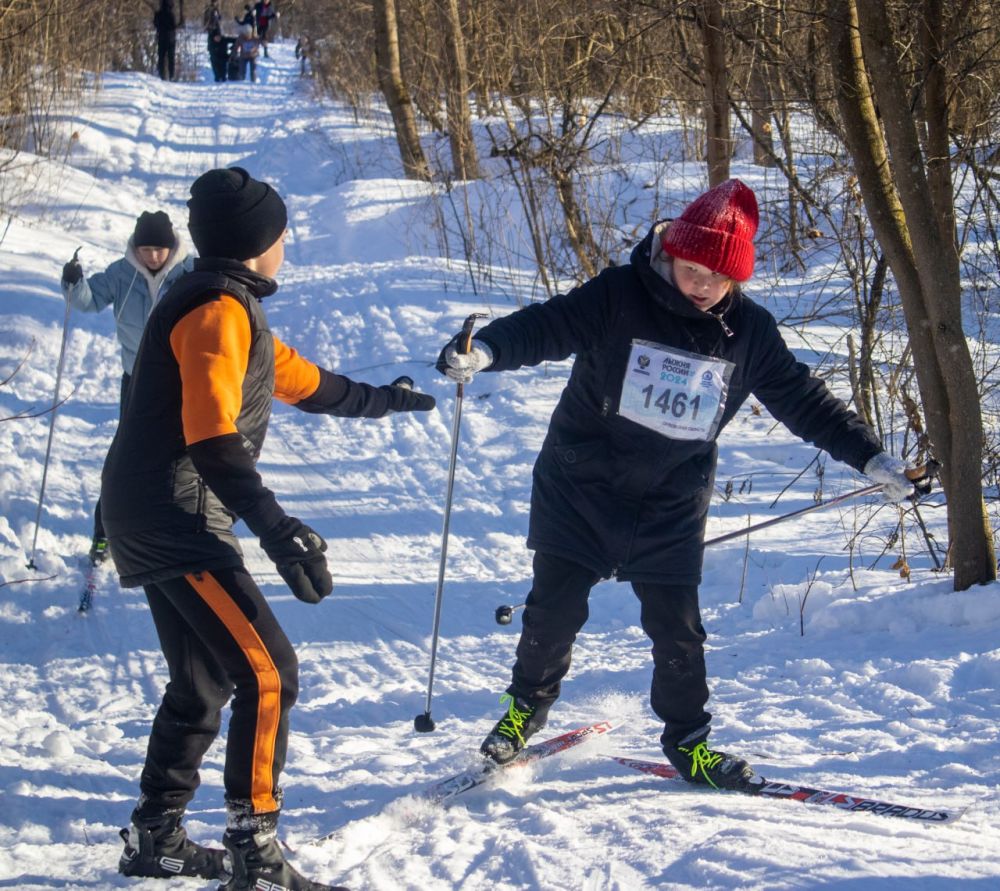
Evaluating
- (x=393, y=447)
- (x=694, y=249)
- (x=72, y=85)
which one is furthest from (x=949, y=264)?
(x=72, y=85)

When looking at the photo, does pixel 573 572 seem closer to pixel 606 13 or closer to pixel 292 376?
pixel 292 376

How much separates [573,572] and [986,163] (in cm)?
342

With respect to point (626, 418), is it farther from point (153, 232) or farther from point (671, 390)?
point (153, 232)

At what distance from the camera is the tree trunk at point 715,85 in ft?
22.1

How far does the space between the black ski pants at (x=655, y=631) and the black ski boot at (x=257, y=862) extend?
3.61 feet

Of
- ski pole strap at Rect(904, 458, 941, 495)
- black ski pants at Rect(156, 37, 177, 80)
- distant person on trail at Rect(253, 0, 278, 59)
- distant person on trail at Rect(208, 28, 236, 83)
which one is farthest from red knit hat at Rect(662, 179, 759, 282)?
distant person on trail at Rect(253, 0, 278, 59)

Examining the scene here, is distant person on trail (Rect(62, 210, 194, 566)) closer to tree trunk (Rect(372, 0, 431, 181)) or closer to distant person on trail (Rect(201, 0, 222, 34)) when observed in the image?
tree trunk (Rect(372, 0, 431, 181))

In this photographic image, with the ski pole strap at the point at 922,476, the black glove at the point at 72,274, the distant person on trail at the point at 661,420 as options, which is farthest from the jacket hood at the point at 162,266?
the ski pole strap at the point at 922,476

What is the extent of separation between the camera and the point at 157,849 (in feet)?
9.39

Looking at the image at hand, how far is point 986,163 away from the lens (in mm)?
5410

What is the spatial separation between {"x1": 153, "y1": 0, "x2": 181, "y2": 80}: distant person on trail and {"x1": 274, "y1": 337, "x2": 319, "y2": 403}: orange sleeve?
85.1 feet

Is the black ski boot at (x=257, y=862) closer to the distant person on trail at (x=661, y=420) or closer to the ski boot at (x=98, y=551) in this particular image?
the distant person on trail at (x=661, y=420)

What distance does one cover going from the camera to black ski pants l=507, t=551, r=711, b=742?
3383mm

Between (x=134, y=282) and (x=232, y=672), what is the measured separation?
3.14 metres
